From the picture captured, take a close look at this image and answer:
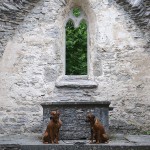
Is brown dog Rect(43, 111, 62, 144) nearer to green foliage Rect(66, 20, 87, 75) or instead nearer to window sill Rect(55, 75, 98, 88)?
window sill Rect(55, 75, 98, 88)

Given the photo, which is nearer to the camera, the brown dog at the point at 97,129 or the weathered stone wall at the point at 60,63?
the brown dog at the point at 97,129

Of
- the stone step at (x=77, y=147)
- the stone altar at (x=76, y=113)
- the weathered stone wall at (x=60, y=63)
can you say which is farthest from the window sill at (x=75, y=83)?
the stone step at (x=77, y=147)

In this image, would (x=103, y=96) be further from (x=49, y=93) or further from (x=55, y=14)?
(x=55, y=14)

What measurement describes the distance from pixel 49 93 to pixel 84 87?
2.60 ft

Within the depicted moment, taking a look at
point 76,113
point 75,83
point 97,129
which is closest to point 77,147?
point 97,129

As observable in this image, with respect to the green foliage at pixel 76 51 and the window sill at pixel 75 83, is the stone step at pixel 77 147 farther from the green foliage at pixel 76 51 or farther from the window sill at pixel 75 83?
the green foliage at pixel 76 51

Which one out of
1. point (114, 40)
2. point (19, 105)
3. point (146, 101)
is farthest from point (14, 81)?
point (146, 101)

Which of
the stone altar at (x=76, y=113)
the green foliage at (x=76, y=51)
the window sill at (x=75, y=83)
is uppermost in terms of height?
the green foliage at (x=76, y=51)

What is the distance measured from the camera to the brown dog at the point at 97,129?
588 centimetres

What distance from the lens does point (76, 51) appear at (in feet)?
42.5

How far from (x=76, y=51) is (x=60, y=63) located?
15.9 feet

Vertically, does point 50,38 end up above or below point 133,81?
above

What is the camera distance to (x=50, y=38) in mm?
8156

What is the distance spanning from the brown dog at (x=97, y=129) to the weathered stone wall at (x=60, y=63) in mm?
1993
